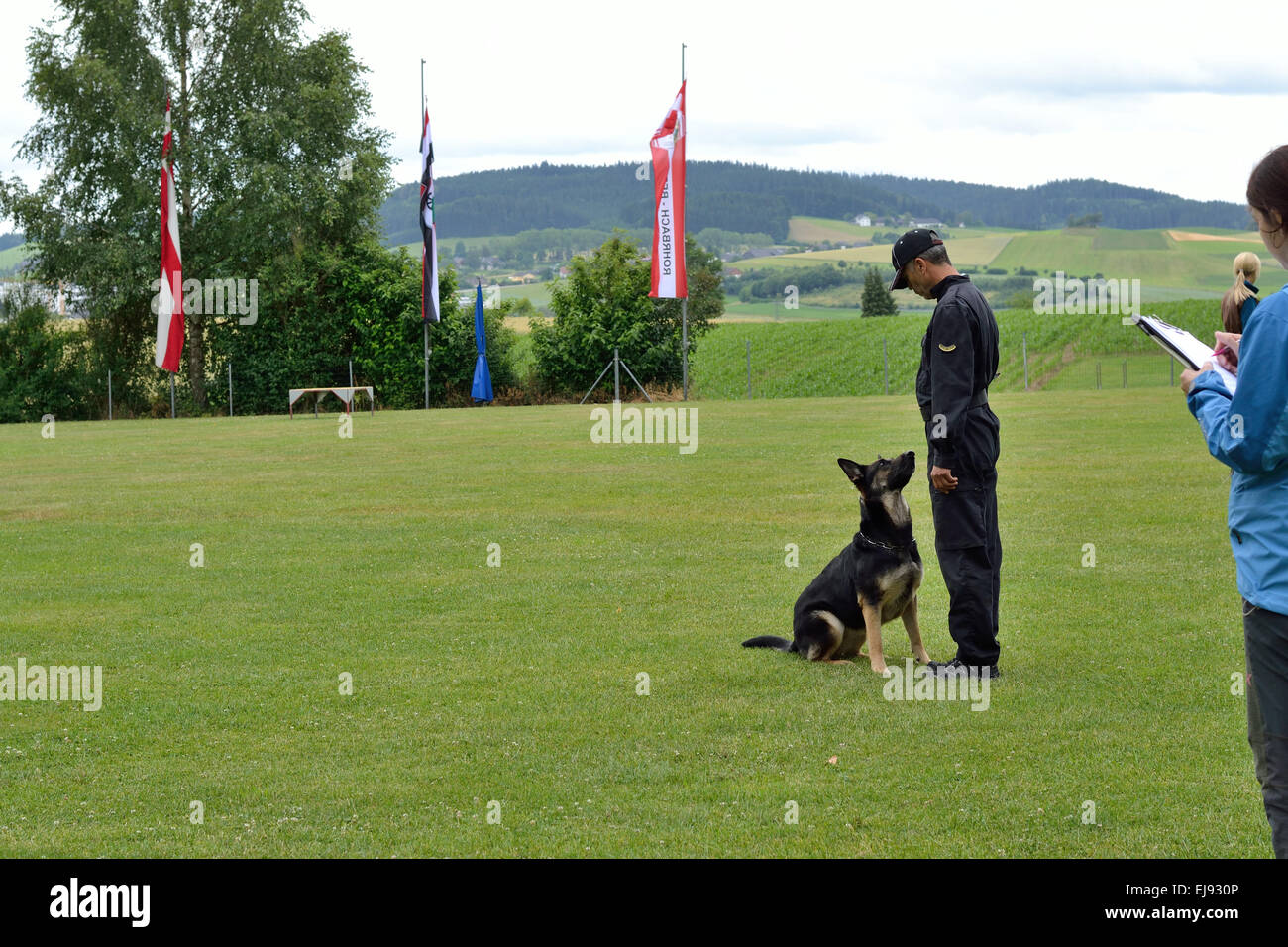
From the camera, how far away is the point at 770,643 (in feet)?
27.6

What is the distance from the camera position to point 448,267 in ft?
147

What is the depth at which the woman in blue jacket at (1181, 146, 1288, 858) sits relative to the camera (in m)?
3.42

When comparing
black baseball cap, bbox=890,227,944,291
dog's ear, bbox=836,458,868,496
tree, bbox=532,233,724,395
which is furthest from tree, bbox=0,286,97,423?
black baseball cap, bbox=890,227,944,291

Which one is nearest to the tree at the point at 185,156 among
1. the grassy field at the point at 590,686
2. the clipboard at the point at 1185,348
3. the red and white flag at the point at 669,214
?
the red and white flag at the point at 669,214

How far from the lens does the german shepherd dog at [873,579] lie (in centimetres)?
750

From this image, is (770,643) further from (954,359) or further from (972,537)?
(954,359)

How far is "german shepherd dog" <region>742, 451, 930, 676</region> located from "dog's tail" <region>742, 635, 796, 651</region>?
34 centimetres

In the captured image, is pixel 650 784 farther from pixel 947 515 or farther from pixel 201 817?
pixel 947 515

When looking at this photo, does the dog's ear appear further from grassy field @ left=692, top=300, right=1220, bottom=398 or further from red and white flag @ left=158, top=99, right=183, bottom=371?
grassy field @ left=692, top=300, right=1220, bottom=398

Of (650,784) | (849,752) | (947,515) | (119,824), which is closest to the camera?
(119,824)

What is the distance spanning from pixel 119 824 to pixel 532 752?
5.98 feet

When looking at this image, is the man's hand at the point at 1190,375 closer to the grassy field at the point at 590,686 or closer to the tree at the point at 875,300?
the grassy field at the point at 590,686

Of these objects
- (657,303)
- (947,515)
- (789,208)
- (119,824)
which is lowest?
(119,824)
